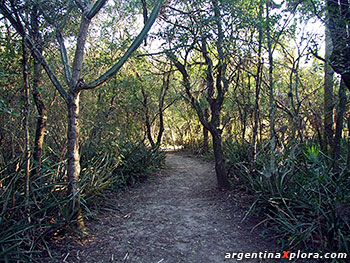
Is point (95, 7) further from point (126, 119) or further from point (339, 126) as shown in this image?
point (126, 119)

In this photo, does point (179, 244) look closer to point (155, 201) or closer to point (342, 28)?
point (155, 201)

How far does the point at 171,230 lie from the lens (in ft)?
12.3

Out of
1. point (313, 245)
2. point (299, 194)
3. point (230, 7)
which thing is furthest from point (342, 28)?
point (313, 245)

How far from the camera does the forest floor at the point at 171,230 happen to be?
9.91 ft

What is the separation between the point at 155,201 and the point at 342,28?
14.6 ft

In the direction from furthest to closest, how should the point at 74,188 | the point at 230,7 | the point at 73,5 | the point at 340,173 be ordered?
1. the point at 230,7
2. the point at 73,5
3. the point at 340,173
4. the point at 74,188

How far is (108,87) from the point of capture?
627 centimetres

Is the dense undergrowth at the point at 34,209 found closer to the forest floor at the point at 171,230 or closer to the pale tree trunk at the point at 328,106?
the forest floor at the point at 171,230

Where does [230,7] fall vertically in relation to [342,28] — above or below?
above

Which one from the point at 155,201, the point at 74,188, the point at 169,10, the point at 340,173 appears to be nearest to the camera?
the point at 74,188

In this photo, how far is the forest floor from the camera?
3021 mm

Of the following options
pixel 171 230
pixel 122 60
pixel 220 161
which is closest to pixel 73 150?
pixel 122 60

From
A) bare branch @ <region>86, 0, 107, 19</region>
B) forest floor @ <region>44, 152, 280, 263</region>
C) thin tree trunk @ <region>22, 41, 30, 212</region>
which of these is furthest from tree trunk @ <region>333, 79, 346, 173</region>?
thin tree trunk @ <region>22, 41, 30, 212</region>

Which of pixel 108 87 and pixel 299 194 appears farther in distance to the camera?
pixel 108 87
